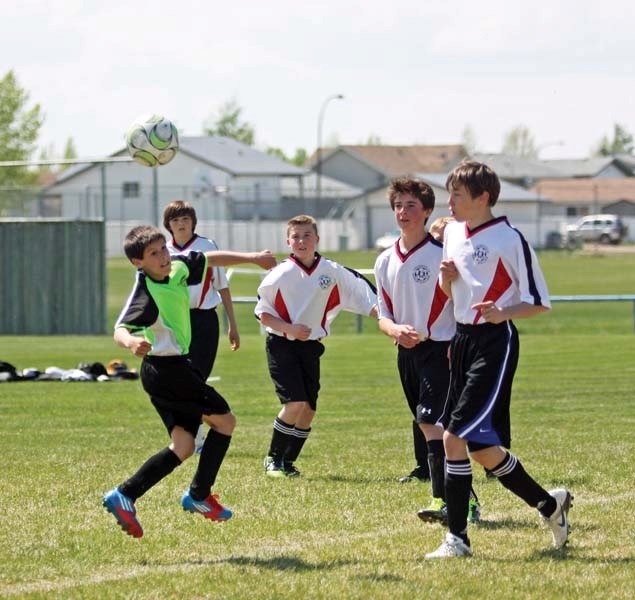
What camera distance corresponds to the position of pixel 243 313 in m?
34.8

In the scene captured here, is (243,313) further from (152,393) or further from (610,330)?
(152,393)

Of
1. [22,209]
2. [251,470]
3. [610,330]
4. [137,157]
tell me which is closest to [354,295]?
[251,470]

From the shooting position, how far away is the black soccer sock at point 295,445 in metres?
9.95

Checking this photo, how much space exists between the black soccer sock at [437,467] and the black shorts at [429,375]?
14cm

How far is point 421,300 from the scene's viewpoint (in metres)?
8.18

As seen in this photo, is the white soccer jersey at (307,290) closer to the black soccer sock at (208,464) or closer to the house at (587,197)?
the black soccer sock at (208,464)

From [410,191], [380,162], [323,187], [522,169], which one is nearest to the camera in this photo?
[410,191]

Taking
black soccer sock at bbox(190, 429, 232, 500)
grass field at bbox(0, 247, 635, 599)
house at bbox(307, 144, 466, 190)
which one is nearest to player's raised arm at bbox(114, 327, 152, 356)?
black soccer sock at bbox(190, 429, 232, 500)

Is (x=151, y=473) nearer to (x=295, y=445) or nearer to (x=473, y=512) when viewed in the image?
(x=473, y=512)

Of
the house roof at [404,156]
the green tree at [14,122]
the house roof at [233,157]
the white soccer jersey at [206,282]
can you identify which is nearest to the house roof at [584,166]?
the house roof at [404,156]

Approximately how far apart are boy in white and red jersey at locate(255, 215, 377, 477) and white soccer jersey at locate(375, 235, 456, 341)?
1444mm

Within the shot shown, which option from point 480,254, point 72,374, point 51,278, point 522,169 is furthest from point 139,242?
point 522,169

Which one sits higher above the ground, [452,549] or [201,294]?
[201,294]

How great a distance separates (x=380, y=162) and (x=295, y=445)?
352ft
